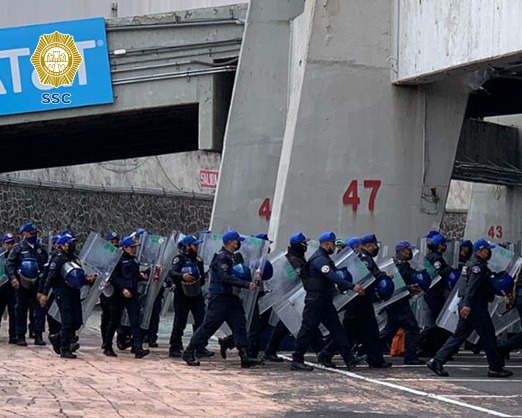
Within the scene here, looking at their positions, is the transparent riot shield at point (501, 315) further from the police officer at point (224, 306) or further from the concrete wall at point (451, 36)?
the police officer at point (224, 306)

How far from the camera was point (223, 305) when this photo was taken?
16.2m

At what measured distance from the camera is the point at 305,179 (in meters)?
20.8

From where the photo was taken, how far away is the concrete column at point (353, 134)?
2073 centimetres

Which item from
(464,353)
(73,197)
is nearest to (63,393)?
(464,353)

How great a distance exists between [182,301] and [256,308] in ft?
3.66

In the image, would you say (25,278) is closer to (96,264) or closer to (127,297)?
(96,264)

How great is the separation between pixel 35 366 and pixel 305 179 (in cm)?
658

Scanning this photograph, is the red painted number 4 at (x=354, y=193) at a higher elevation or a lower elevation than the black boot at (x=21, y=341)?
higher

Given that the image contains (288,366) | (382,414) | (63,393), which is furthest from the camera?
(288,366)

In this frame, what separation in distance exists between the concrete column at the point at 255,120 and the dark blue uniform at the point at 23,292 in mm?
4777

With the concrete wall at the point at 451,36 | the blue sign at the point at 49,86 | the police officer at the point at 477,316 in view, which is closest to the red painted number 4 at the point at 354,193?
the concrete wall at the point at 451,36

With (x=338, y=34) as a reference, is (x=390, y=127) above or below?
below

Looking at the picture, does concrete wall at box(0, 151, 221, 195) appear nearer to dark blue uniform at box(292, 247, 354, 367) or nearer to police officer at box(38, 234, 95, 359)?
police officer at box(38, 234, 95, 359)

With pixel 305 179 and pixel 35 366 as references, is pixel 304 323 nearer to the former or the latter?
pixel 35 366
